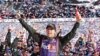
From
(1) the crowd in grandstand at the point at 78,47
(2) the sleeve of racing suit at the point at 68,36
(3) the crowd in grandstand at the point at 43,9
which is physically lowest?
(1) the crowd in grandstand at the point at 78,47

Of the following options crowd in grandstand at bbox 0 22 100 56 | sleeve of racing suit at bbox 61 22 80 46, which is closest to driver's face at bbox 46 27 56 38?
sleeve of racing suit at bbox 61 22 80 46

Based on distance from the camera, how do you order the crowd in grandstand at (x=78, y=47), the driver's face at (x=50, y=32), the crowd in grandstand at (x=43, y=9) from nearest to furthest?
the driver's face at (x=50, y=32), the crowd in grandstand at (x=78, y=47), the crowd in grandstand at (x=43, y=9)

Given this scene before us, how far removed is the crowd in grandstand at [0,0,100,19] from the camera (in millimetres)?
5141

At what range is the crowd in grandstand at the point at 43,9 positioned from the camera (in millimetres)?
5141

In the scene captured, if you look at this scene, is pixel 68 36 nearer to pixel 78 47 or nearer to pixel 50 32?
pixel 50 32

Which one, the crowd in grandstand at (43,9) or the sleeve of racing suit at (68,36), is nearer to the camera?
the sleeve of racing suit at (68,36)

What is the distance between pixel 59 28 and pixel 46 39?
224 cm

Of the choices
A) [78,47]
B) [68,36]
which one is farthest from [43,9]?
[68,36]

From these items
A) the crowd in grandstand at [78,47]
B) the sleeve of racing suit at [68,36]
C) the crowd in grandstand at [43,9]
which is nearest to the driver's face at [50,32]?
the sleeve of racing suit at [68,36]

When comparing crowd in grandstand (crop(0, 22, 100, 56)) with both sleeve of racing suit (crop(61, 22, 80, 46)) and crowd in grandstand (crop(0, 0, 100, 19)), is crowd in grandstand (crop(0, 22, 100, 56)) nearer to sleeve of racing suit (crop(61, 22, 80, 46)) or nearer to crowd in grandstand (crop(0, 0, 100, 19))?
crowd in grandstand (crop(0, 0, 100, 19))

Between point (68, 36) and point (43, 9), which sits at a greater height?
point (68, 36)

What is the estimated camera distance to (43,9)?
5.17 m

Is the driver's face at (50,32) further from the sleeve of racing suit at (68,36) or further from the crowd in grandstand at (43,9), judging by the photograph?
the crowd in grandstand at (43,9)

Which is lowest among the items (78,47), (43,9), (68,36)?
(78,47)
